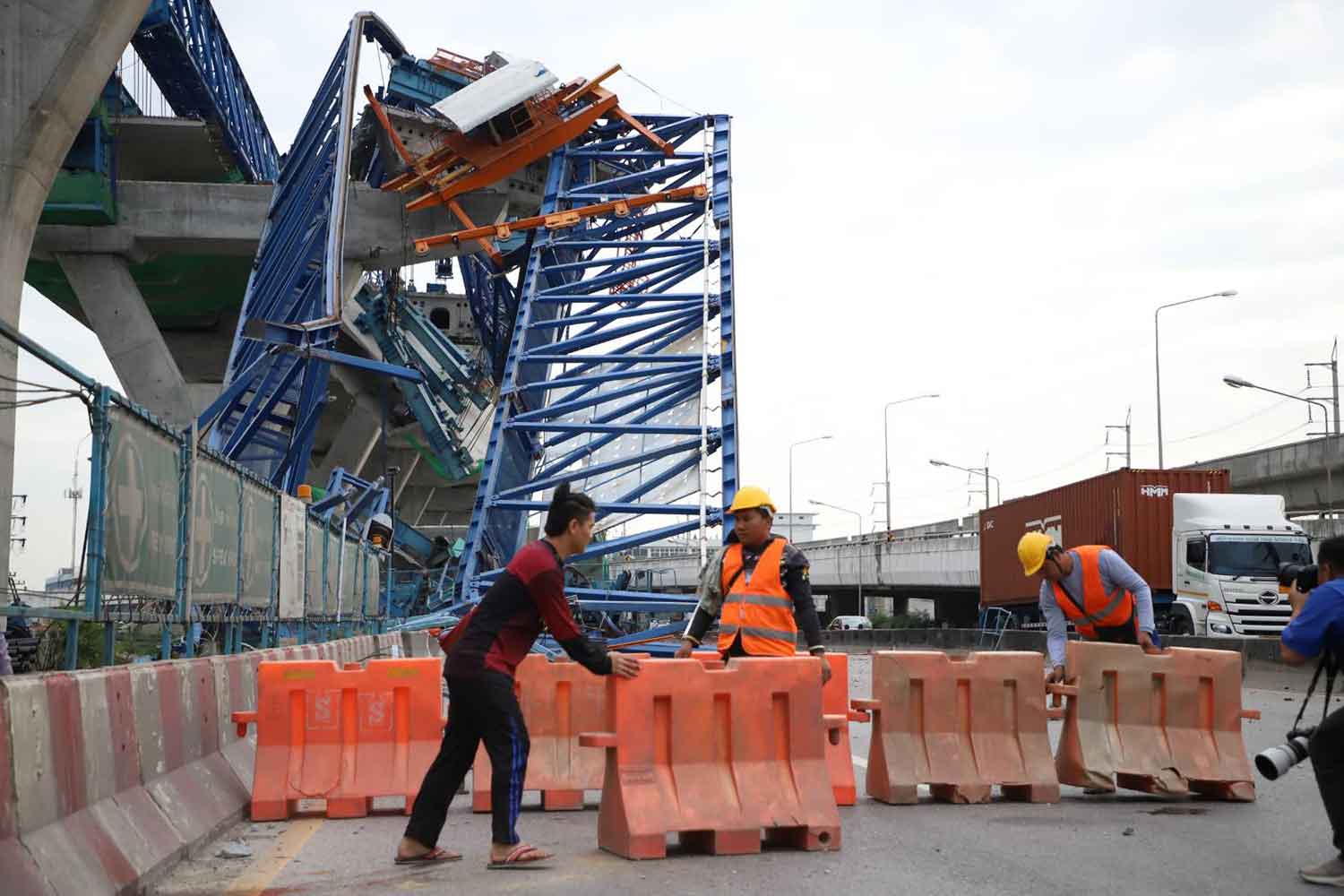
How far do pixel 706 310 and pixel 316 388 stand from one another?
828 centimetres

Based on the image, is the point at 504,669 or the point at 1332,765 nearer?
the point at 1332,765

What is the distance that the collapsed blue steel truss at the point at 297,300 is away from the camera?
3183 cm

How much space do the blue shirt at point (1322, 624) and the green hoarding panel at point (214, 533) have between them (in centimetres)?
733

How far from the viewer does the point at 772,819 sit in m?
7.47

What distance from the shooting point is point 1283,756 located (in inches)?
253

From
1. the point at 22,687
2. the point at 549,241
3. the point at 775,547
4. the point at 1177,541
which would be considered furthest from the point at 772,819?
the point at 549,241

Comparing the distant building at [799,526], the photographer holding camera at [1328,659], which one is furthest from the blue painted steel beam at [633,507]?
the distant building at [799,526]

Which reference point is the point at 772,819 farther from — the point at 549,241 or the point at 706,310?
the point at 549,241

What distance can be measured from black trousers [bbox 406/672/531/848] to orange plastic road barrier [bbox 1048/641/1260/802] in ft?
13.2

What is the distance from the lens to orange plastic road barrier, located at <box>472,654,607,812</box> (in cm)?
952

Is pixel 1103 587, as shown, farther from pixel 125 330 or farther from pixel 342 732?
pixel 125 330

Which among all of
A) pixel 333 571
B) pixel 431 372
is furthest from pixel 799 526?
pixel 333 571

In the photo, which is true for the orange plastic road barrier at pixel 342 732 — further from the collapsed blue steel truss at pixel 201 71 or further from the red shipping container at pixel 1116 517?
the collapsed blue steel truss at pixel 201 71

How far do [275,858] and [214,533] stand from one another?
17.2ft
